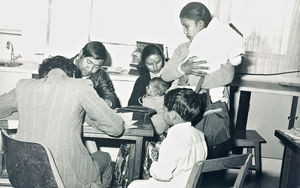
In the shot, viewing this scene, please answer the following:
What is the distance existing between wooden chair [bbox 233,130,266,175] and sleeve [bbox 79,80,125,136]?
1.41 metres

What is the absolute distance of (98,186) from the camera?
189cm

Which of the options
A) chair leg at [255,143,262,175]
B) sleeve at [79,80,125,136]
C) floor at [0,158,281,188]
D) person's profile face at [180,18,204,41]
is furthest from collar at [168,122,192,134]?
chair leg at [255,143,262,175]

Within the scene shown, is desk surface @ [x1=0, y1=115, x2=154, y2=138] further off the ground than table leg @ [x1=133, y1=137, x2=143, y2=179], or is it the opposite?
desk surface @ [x1=0, y1=115, x2=154, y2=138]

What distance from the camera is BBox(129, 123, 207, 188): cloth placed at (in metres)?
1.63

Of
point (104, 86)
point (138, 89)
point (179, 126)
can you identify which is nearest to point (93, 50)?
point (104, 86)

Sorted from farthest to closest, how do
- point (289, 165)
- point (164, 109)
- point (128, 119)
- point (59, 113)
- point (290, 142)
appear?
1. point (289, 165)
2. point (290, 142)
3. point (128, 119)
4. point (164, 109)
5. point (59, 113)

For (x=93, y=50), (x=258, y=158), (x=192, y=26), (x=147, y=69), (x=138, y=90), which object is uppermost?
(x=192, y=26)

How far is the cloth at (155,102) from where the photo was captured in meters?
2.89

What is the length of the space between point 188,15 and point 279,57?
1516mm

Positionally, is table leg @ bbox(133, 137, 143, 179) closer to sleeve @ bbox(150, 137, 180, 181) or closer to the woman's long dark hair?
sleeve @ bbox(150, 137, 180, 181)

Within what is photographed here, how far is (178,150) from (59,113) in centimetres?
52

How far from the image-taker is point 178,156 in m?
1.63

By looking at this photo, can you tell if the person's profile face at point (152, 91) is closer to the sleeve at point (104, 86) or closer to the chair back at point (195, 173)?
the sleeve at point (104, 86)

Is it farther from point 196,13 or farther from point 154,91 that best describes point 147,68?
point 196,13
